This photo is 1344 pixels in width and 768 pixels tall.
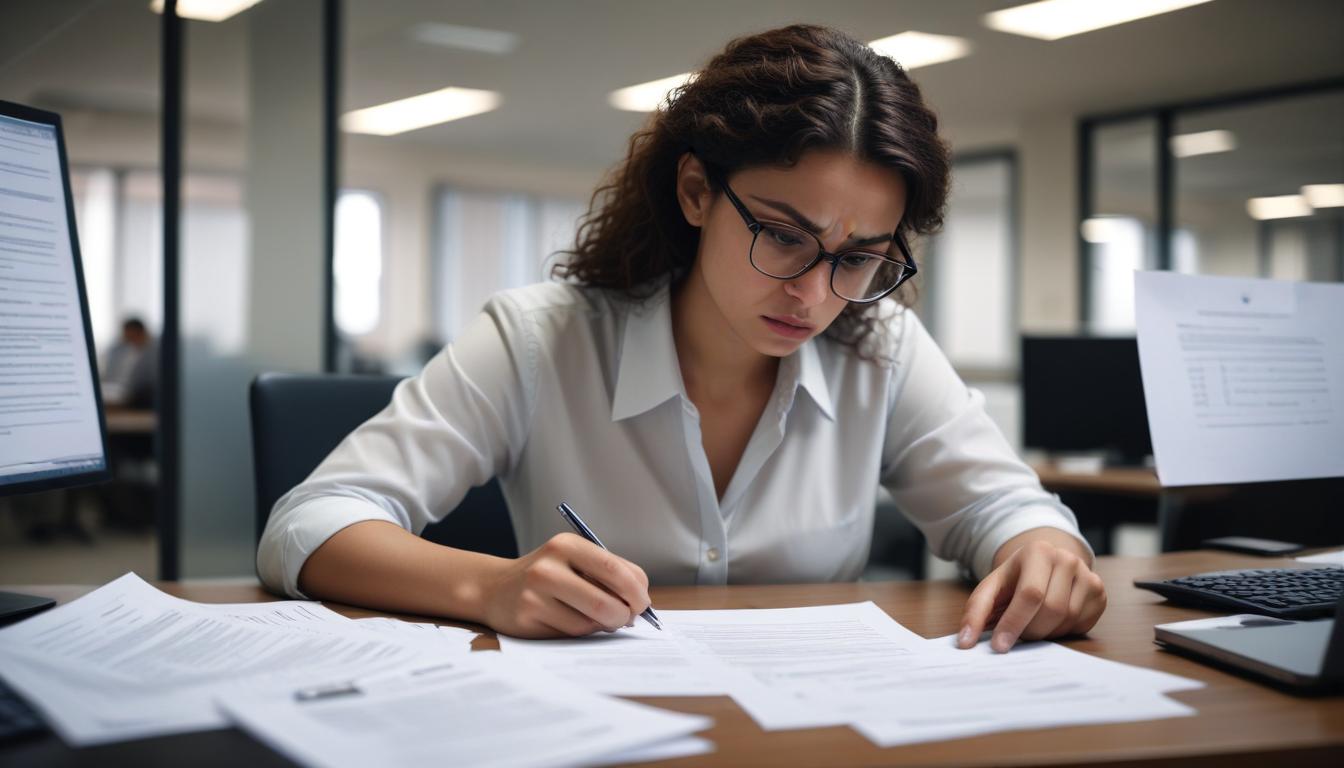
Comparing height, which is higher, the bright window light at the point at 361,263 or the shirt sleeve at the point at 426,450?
the bright window light at the point at 361,263

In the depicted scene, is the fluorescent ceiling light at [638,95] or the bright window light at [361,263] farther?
the bright window light at [361,263]

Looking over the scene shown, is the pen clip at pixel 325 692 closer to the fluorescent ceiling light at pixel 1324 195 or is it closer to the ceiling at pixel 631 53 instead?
the ceiling at pixel 631 53

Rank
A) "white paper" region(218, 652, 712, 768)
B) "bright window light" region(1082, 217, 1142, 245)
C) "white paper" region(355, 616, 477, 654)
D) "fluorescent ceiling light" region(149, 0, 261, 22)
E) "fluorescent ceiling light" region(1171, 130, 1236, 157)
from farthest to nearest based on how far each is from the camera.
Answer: "bright window light" region(1082, 217, 1142, 245) → "fluorescent ceiling light" region(1171, 130, 1236, 157) → "fluorescent ceiling light" region(149, 0, 261, 22) → "white paper" region(355, 616, 477, 654) → "white paper" region(218, 652, 712, 768)

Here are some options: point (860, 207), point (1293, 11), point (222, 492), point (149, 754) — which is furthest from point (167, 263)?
point (1293, 11)

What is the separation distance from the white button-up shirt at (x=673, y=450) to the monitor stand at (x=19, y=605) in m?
0.36

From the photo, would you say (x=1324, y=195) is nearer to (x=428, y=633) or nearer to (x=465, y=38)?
(x=465, y=38)

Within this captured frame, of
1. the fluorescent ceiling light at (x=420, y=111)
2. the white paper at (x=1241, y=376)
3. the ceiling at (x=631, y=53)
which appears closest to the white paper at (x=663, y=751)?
the white paper at (x=1241, y=376)

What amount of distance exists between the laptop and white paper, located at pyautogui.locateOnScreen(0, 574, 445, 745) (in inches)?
25.4

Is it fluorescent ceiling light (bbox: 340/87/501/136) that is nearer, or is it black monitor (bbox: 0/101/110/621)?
black monitor (bbox: 0/101/110/621)

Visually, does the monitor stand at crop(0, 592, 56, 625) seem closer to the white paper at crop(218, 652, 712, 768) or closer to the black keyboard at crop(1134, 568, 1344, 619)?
the white paper at crop(218, 652, 712, 768)

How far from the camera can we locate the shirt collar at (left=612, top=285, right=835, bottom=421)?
132 centimetres

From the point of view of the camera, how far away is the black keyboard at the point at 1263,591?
1.05 meters

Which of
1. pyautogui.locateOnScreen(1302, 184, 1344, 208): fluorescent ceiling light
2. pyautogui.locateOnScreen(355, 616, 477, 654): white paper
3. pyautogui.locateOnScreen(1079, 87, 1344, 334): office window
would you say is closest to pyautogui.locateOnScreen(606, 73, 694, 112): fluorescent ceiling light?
pyautogui.locateOnScreen(1079, 87, 1344, 334): office window

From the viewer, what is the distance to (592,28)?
5.31 metres
